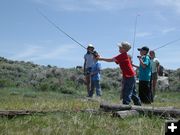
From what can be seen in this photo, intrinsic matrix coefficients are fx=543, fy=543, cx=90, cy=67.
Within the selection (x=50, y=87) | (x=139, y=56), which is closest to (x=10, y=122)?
(x=139, y=56)

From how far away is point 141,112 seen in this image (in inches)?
396

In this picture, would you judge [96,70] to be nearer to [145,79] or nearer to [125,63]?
[145,79]

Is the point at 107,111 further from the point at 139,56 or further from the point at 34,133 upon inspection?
the point at 139,56

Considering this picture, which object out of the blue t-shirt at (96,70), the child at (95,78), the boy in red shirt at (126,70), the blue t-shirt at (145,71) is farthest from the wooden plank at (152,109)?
the blue t-shirt at (96,70)

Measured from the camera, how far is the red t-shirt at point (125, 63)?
1287 centimetres

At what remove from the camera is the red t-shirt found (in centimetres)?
1287

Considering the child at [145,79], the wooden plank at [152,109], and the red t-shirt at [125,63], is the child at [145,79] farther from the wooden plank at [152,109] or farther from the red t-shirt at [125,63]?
the wooden plank at [152,109]

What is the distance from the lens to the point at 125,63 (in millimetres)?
12953

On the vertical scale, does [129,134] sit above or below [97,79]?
below

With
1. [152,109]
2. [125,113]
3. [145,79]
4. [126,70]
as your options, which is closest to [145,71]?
[145,79]

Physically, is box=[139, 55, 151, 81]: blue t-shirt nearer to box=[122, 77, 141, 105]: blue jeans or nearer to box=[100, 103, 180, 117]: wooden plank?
box=[122, 77, 141, 105]: blue jeans

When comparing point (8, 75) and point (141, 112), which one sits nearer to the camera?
point (141, 112)

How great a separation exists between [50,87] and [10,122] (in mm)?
16486

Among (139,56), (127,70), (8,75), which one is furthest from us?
(8,75)
